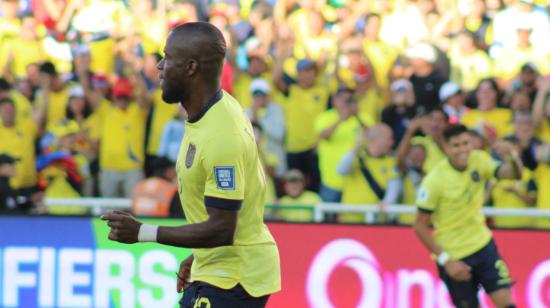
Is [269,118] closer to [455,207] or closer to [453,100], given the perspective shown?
[453,100]

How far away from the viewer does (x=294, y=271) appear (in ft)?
34.4

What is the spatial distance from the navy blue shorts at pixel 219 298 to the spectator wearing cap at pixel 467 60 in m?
7.38

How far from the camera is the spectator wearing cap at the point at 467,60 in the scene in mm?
12359

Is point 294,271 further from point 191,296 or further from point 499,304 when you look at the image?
point 191,296

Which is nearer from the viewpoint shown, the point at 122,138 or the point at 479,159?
the point at 479,159

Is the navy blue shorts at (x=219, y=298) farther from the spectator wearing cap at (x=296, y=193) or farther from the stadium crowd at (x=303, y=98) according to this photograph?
the spectator wearing cap at (x=296, y=193)

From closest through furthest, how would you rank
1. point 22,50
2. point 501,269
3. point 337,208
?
point 501,269
point 337,208
point 22,50

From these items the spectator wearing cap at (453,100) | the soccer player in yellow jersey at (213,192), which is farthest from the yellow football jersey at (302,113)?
the soccer player in yellow jersey at (213,192)

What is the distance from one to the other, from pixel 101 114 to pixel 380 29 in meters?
3.12

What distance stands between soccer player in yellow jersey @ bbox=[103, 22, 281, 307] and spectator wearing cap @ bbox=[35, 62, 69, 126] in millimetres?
7637

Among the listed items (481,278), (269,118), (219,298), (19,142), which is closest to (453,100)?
(269,118)

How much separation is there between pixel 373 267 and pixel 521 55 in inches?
124

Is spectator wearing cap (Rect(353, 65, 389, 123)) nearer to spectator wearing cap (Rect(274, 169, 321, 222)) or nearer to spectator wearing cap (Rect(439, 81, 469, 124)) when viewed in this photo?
spectator wearing cap (Rect(439, 81, 469, 124))

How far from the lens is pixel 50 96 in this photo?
13.0 meters
